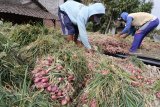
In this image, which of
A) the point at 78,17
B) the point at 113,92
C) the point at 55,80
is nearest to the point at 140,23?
the point at 78,17

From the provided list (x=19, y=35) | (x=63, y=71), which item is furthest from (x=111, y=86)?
(x=19, y=35)

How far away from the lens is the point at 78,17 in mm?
5730

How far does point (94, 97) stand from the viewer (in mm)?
3701

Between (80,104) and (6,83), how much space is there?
819 mm

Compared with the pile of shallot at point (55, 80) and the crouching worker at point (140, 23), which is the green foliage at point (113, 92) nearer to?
the pile of shallot at point (55, 80)

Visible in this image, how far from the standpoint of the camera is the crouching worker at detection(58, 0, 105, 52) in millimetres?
5543

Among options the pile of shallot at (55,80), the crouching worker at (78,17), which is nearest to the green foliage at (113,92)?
the pile of shallot at (55,80)

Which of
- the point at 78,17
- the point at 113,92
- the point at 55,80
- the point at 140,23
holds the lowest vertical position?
the point at 113,92

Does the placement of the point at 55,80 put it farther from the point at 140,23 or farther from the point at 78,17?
the point at 140,23

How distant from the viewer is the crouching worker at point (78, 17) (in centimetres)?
554

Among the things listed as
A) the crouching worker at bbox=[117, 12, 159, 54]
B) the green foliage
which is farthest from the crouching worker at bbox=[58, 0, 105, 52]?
the crouching worker at bbox=[117, 12, 159, 54]

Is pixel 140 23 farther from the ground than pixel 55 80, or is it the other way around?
pixel 140 23

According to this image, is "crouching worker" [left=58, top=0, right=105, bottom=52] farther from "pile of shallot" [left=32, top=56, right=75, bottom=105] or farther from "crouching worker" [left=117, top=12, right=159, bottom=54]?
"crouching worker" [left=117, top=12, right=159, bottom=54]

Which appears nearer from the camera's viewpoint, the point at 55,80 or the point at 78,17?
the point at 55,80
